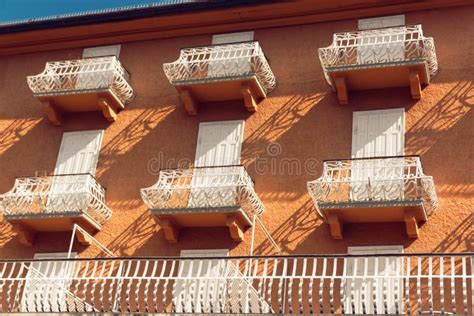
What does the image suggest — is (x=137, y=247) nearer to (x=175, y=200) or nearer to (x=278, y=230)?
(x=175, y=200)

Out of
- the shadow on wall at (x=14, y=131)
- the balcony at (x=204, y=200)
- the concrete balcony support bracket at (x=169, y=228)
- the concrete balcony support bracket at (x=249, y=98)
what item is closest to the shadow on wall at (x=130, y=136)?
the balcony at (x=204, y=200)

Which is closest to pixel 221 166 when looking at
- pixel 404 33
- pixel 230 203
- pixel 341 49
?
pixel 230 203

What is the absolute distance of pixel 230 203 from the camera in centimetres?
1862

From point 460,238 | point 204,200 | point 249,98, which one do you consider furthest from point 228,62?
point 460,238

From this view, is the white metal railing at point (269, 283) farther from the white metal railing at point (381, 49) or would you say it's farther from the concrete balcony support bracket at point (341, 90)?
the white metal railing at point (381, 49)

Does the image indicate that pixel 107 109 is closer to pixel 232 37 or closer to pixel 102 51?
pixel 102 51

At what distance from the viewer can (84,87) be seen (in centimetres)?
2211

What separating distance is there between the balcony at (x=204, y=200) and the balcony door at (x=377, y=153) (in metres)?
2.71

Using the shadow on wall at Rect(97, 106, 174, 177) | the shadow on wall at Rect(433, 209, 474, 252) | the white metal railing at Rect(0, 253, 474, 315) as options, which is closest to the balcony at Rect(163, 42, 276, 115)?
the shadow on wall at Rect(97, 106, 174, 177)

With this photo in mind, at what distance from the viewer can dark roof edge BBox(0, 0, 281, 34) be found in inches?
881

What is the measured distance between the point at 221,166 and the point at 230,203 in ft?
3.64

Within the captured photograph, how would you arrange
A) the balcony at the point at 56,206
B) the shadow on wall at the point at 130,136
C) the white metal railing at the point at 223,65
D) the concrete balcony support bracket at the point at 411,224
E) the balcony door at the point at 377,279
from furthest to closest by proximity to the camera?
the shadow on wall at the point at 130,136
the white metal railing at the point at 223,65
the balcony at the point at 56,206
the concrete balcony support bracket at the point at 411,224
the balcony door at the point at 377,279

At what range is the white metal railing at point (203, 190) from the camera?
61.5 feet

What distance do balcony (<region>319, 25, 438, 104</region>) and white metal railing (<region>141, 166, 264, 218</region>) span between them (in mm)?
3614
